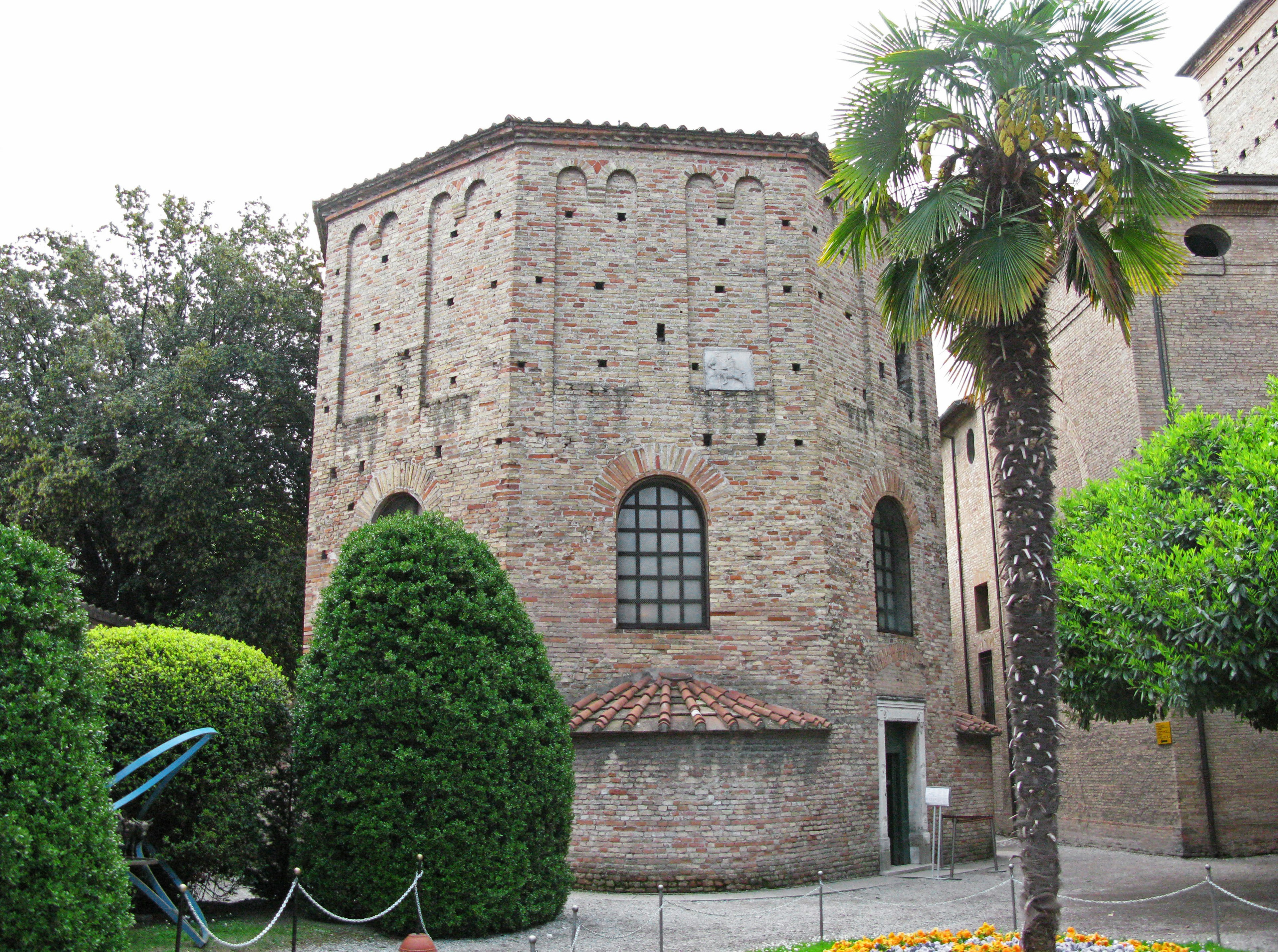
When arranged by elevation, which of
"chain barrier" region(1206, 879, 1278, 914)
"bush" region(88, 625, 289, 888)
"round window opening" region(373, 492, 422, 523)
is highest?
"round window opening" region(373, 492, 422, 523)

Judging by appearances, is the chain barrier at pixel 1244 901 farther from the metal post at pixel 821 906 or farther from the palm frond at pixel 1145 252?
the palm frond at pixel 1145 252

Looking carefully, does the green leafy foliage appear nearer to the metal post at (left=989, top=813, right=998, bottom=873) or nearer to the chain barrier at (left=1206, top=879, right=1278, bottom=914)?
the chain barrier at (left=1206, top=879, right=1278, bottom=914)

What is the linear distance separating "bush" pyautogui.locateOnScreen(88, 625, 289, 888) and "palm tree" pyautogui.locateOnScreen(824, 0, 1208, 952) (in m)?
6.72

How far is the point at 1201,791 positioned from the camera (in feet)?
Result: 54.1

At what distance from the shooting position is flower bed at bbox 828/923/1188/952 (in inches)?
337

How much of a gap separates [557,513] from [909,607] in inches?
223

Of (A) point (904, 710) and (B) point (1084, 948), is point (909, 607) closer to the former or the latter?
(A) point (904, 710)

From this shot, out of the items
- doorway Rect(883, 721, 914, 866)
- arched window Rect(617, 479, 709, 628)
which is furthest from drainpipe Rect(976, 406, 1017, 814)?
arched window Rect(617, 479, 709, 628)

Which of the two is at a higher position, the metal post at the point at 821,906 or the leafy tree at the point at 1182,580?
the leafy tree at the point at 1182,580

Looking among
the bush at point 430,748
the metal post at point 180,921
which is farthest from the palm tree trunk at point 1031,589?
the metal post at point 180,921

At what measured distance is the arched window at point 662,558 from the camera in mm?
14117

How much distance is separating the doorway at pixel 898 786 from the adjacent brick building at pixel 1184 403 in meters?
4.85

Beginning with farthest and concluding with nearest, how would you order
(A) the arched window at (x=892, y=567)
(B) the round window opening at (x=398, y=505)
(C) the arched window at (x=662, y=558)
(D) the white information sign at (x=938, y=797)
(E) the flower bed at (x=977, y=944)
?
(A) the arched window at (x=892, y=567) → (B) the round window opening at (x=398, y=505) → (D) the white information sign at (x=938, y=797) → (C) the arched window at (x=662, y=558) → (E) the flower bed at (x=977, y=944)

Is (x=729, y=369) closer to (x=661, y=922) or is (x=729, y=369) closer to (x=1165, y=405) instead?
(x=661, y=922)
